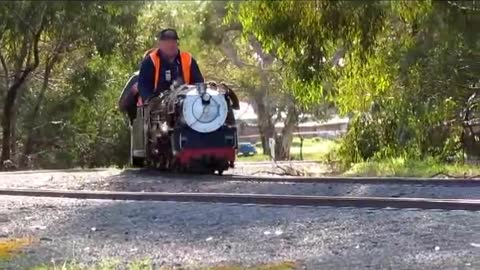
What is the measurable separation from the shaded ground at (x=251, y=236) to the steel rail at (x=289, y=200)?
0.67 ft

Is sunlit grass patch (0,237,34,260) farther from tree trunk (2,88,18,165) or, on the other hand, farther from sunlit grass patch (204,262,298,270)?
tree trunk (2,88,18,165)

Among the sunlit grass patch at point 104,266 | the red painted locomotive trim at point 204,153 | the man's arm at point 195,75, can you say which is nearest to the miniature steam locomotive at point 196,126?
the red painted locomotive trim at point 204,153

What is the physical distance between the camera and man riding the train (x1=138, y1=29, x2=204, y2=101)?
611 inches

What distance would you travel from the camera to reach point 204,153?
48.8 feet

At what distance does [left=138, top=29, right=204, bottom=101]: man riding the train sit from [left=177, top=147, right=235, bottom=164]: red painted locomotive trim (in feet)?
4.68

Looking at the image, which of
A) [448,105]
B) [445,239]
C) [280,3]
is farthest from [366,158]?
[445,239]

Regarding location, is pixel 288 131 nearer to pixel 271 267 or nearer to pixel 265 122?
pixel 265 122

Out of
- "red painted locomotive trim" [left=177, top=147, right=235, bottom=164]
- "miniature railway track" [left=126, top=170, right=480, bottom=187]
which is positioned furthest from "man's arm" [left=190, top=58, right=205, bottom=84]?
"miniature railway track" [left=126, top=170, right=480, bottom=187]

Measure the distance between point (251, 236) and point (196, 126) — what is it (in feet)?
21.2

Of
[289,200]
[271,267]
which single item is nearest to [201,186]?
[289,200]

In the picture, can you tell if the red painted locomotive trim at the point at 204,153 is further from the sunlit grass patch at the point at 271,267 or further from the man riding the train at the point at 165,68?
the sunlit grass patch at the point at 271,267

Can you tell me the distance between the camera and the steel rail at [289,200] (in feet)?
29.8

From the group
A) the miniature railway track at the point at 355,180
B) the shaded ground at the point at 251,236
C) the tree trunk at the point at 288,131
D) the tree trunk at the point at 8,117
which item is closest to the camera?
the shaded ground at the point at 251,236

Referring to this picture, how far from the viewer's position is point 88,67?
101ft
